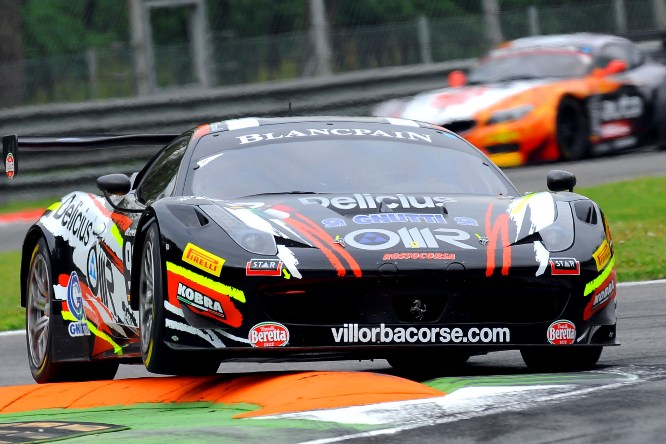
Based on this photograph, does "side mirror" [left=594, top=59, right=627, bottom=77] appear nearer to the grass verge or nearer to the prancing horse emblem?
the grass verge

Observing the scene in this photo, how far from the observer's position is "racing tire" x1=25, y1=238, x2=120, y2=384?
7949 mm

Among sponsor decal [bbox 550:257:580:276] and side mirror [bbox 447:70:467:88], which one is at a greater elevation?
sponsor decal [bbox 550:257:580:276]

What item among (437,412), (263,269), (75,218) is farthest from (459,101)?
(437,412)

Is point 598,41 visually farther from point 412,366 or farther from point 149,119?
point 412,366

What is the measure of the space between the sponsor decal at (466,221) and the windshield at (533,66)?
11.9 m

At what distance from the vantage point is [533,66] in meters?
18.5

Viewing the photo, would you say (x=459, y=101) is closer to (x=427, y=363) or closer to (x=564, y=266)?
(x=427, y=363)

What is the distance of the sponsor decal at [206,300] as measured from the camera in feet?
19.7

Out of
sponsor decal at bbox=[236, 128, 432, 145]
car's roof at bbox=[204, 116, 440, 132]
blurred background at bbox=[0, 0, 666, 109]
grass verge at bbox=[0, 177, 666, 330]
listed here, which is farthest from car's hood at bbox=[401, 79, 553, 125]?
sponsor decal at bbox=[236, 128, 432, 145]

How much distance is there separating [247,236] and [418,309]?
2.33ft

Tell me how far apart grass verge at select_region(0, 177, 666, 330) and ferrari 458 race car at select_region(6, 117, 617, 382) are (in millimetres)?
3561

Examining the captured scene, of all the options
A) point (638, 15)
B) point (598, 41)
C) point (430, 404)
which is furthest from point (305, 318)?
point (638, 15)

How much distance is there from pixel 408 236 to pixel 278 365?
85.2 inches

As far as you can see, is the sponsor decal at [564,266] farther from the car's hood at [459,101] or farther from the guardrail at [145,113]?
the guardrail at [145,113]
